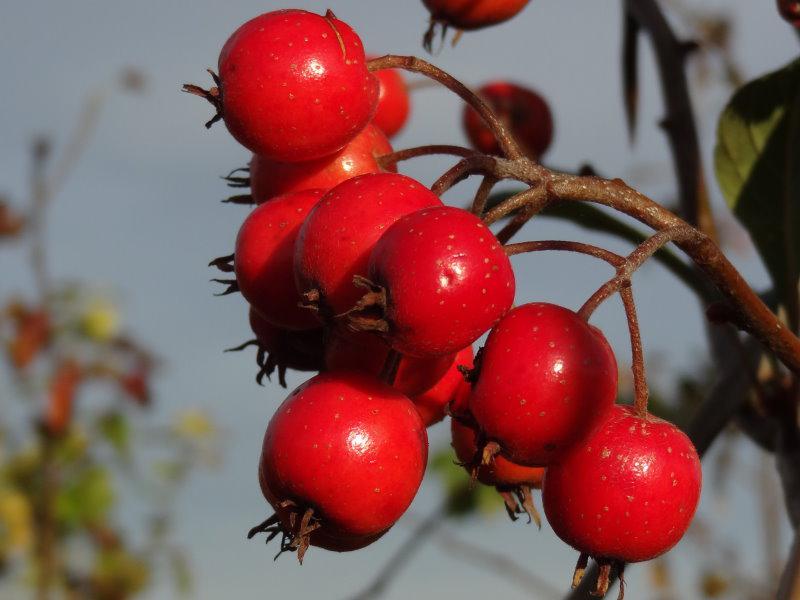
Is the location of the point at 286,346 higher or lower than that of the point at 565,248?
lower

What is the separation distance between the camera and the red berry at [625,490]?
82 cm

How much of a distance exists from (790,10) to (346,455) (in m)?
0.82

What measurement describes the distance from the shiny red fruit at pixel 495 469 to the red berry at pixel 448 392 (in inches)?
0.7

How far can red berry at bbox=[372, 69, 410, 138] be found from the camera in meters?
1.36

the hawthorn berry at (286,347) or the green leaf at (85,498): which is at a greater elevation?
the hawthorn berry at (286,347)

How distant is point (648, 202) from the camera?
81cm

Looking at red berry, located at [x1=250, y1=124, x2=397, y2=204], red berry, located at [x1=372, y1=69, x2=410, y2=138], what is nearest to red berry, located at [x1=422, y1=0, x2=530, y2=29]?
red berry, located at [x1=372, y1=69, x2=410, y2=138]

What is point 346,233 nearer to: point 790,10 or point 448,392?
point 448,392

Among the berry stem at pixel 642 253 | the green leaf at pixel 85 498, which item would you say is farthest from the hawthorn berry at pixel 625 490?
the green leaf at pixel 85 498

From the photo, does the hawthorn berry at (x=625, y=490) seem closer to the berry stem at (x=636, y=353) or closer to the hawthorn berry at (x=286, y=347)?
the berry stem at (x=636, y=353)

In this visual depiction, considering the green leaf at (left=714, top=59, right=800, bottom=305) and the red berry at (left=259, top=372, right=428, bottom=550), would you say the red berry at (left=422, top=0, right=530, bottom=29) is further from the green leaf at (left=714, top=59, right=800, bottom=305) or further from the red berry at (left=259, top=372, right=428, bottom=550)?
the red berry at (left=259, top=372, right=428, bottom=550)

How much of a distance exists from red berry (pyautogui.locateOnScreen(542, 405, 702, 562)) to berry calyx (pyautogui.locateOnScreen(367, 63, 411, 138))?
643mm

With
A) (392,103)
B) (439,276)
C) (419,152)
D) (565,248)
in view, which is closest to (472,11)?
(392,103)

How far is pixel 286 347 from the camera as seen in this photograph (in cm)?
97
